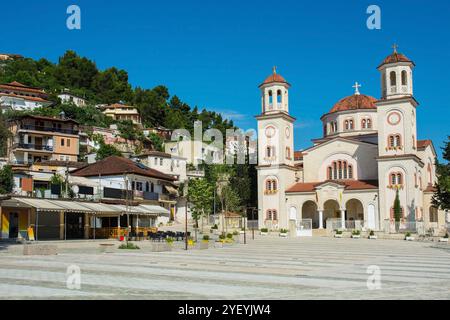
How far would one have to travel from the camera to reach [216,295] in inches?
456

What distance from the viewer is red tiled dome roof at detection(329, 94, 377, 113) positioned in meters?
65.9

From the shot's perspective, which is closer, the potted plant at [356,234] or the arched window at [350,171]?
the potted plant at [356,234]

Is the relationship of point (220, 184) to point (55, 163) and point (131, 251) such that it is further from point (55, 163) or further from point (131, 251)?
point (131, 251)

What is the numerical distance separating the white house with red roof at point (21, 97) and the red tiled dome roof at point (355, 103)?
5231 centimetres

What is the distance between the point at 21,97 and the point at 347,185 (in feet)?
197

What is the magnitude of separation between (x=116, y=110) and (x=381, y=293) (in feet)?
319

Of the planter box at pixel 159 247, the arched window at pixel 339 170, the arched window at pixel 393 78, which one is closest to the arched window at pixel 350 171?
the arched window at pixel 339 170

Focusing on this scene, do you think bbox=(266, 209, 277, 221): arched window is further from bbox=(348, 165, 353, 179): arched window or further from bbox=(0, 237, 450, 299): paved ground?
bbox=(0, 237, 450, 299): paved ground

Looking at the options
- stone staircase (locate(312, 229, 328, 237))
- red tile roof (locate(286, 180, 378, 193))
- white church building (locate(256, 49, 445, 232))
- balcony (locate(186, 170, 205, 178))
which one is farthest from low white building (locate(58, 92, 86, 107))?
stone staircase (locate(312, 229, 328, 237))

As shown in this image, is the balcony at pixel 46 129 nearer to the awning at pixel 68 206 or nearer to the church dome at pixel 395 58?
the awning at pixel 68 206

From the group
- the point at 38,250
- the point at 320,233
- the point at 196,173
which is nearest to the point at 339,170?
the point at 320,233

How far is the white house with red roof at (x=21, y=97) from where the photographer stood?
89.3 metres

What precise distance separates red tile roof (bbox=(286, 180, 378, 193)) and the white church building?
11 cm
